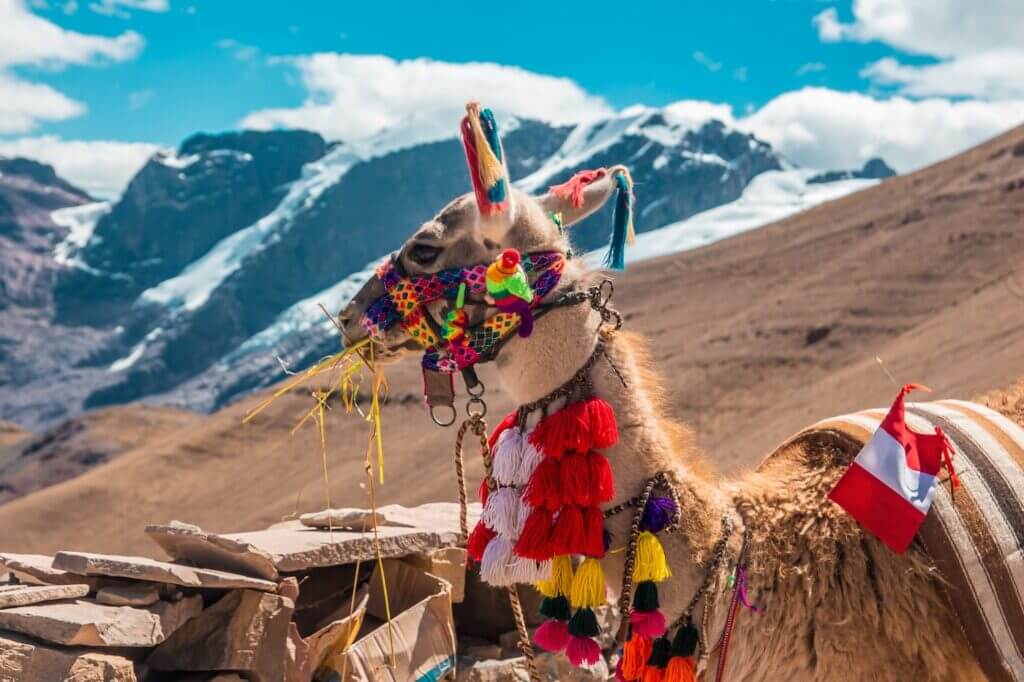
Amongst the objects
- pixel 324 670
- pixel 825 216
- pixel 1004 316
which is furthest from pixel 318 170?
pixel 324 670

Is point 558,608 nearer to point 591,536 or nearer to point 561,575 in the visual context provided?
point 561,575

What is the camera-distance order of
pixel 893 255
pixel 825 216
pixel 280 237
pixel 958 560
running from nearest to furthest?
pixel 958 560
pixel 893 255
pixel 825 216
pixel 280 237

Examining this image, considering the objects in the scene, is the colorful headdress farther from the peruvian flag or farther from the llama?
the peruvian flag

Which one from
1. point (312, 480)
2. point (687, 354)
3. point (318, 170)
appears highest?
point (318, 170)

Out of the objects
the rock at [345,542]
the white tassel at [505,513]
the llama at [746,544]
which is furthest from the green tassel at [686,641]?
the rock at [345,542]

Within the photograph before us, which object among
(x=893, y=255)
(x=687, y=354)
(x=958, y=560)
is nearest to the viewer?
(x=958, y=560)

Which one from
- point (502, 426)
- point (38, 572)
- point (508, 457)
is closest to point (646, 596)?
point (508, 457)

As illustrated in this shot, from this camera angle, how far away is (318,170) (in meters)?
187

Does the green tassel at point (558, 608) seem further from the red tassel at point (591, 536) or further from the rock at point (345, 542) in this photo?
the rock at point (345, 542)

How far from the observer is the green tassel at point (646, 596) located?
318 cm

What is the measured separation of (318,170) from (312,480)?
162302mm

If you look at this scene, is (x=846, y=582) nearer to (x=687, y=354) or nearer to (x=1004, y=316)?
(x=1004, y=316)

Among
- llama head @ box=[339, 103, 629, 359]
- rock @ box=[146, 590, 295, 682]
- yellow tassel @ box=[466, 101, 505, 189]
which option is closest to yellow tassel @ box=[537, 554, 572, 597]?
llama head @ box=[339, 103, 629, 359]

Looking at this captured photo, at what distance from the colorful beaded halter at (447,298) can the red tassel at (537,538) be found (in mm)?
580
